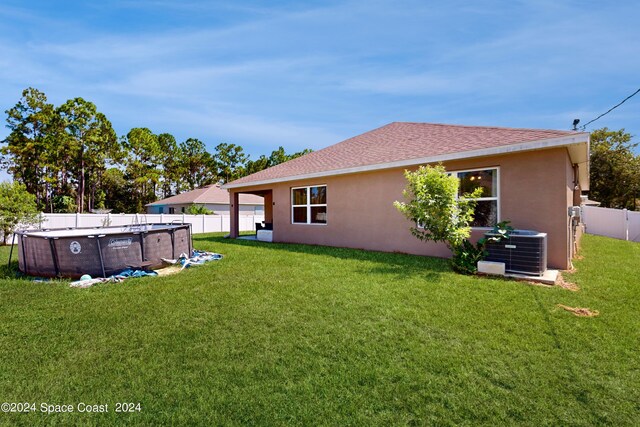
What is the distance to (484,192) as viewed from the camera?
7.75 meters

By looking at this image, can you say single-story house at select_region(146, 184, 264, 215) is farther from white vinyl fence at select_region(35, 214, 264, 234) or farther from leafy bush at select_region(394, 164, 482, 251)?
leafy bush at select_region(394, 164, 482, 251)

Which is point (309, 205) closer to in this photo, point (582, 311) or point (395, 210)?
point (395, 210)

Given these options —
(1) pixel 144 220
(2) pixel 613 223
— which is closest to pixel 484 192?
(2) pixel 613 223

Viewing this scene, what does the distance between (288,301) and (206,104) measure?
1066 cm

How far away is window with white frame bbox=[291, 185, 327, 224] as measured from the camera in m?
11.8

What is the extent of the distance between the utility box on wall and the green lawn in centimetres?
78

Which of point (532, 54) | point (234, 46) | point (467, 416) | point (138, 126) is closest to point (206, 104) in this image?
point (234, 46)

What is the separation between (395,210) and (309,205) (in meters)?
3.97

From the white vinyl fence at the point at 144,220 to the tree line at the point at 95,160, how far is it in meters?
7.09

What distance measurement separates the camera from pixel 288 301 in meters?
4.88

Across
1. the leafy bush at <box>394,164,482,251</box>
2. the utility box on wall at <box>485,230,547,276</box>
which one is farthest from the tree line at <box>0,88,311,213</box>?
the utility box on wall at <box>485,230,547,276</box>

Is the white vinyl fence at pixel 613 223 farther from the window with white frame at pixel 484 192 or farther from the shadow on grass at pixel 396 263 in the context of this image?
the shadow on grass at pixel 396 263

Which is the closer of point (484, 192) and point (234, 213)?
point (484, 192)

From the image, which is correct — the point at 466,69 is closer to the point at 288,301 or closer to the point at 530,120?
the point at 530,120
